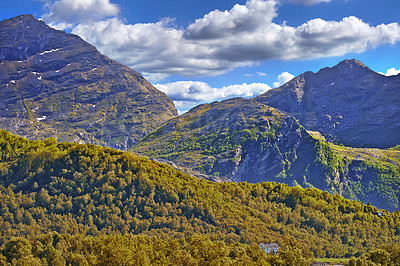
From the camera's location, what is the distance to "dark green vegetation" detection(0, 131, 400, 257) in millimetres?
143875

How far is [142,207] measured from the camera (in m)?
162

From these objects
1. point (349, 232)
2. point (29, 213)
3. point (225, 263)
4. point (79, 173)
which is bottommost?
point (349, 232)

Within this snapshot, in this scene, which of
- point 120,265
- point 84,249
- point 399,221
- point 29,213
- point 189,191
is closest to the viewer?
point 120,265

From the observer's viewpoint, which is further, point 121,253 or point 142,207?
point 142,207

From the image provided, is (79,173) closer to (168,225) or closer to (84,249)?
(168,225)

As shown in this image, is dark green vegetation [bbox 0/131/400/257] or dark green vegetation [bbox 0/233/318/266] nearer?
dark green vegetation [bbox 0/233/318/266]

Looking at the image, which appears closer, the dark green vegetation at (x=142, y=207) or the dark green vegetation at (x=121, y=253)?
the dark green vegetation at (x=121, y=253)

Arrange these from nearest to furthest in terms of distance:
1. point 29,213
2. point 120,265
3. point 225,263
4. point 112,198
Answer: point 120,265
point 225,263
point 29,213
point 112,198

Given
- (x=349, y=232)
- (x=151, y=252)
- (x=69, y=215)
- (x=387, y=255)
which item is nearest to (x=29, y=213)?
(x=69, y=215)

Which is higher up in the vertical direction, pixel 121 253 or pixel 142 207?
pixel 142 207

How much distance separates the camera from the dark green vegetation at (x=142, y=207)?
144 m

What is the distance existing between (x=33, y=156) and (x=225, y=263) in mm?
102616

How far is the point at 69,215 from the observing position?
14438 centimetres

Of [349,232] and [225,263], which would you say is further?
[349,232]
